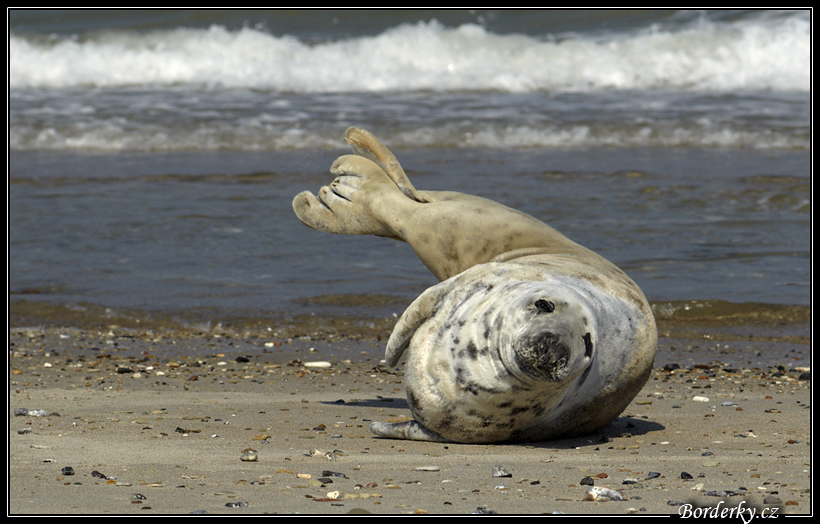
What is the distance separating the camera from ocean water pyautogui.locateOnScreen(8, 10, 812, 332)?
23.4 ft

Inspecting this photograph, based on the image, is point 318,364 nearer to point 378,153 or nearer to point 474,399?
point 378,153

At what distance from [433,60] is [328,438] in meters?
15.6

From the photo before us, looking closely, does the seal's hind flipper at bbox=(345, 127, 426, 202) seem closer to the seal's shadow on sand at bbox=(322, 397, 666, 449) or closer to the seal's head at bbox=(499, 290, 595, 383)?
the seal's shadow on sand at bbox=(322, 397, 666, 449)

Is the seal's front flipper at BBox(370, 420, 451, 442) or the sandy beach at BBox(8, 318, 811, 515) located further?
the seal's front flipper at BBox(370, 420, 451, 442)

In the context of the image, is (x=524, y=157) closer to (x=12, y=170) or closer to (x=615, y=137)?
(x=615, y=137)

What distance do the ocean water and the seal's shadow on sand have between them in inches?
74.0

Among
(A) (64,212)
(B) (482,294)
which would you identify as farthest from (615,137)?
(B) (482,294)

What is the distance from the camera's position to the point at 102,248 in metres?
7.68

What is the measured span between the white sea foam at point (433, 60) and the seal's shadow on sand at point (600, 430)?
12578mm

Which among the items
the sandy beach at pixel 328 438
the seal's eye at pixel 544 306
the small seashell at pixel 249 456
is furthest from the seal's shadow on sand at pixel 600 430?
the seal's eye at pixel 544 306

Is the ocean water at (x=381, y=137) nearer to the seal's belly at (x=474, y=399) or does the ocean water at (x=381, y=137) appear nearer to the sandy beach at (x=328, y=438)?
the sandy beach at (x=328, y=438)

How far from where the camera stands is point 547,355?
→ 3.17 m

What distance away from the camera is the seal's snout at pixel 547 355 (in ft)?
10.4

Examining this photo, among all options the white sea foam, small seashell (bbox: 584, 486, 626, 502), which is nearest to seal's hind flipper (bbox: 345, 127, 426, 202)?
small seashell (bbox: 584, 486, 626, 502)
